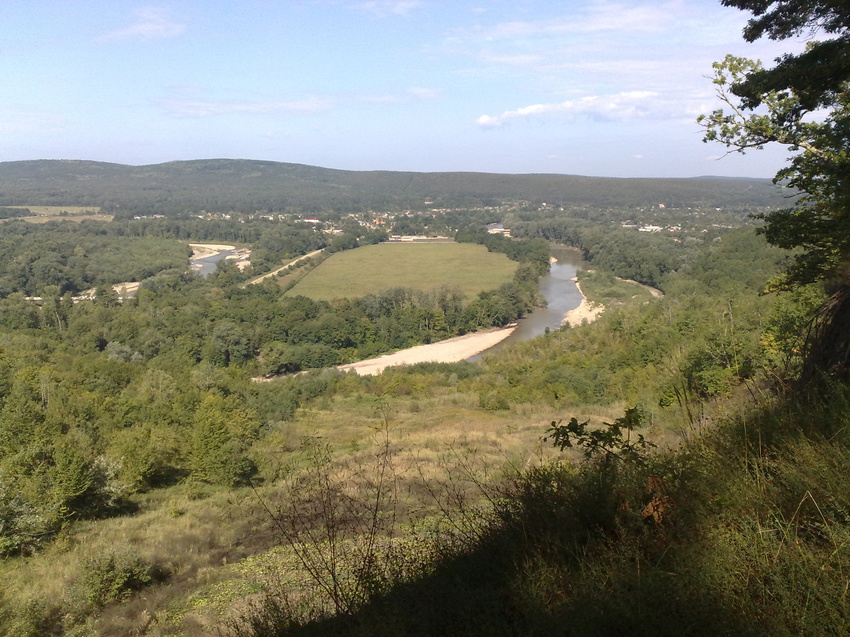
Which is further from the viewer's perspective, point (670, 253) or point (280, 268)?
point (280, 268)

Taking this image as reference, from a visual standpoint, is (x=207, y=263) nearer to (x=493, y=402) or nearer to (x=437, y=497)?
(x=493, y=402)

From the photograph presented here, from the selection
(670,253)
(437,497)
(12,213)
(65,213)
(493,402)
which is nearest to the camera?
(437,497)

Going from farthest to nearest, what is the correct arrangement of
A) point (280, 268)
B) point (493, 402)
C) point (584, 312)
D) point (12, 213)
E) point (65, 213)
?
point (65, 213) → point (12, 213) → point (280, 268) → point (584, 312) → point (493, 402)

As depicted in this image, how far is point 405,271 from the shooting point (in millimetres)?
77375

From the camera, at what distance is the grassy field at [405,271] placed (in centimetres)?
6631

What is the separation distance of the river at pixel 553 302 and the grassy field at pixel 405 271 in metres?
6.27

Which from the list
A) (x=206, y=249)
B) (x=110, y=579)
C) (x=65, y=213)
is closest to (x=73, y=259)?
(x=206, y=249)

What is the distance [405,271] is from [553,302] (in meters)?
25.0

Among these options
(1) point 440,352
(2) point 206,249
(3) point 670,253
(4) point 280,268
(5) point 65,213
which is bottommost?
(1) point 440,352

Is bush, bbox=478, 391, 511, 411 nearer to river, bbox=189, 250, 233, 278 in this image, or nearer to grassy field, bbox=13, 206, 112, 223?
river, bbox=189, 250, 233, 278

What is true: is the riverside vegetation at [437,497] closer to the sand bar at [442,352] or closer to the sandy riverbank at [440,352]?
the sandy riverbank at [440,352]

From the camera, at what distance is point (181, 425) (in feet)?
69.1

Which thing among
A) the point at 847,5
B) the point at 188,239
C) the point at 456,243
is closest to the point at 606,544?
the point at 847,5

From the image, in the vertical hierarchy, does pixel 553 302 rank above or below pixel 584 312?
below
